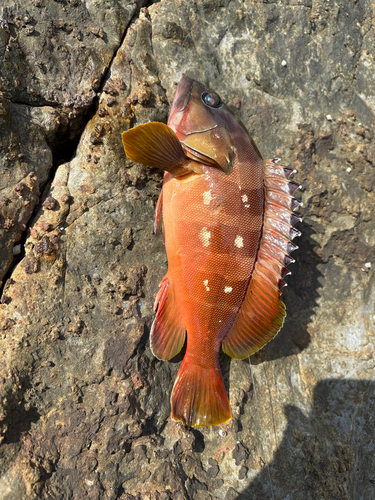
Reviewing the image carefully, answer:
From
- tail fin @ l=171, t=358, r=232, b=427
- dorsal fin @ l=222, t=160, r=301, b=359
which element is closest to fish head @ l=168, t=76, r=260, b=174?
dorsal fin @ l=222, t=160, r=301, b=359

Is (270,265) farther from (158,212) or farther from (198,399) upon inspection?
(198,399)

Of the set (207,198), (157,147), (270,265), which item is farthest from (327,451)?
(157,147)

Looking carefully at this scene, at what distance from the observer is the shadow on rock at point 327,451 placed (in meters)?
2.52

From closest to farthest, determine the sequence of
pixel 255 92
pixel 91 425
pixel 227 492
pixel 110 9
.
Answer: pixel 91 425 < pixel 227 492 < pixel 110 9 < pixel 255 92

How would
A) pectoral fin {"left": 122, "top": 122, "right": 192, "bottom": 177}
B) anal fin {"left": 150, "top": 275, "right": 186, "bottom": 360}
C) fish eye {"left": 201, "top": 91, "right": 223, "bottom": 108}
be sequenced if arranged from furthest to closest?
anal fin {"left": 150, "top": 275, "right": 186, "bottom": 360} < fish eye {"left": 201, "top": 91, "right": 223, "bottom": 108} < pectoral fin {"left": 122, "top": 122, "right": 192, "bottom": 177}

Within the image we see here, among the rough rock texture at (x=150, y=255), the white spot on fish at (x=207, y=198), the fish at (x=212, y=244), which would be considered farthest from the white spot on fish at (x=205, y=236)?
the rough rock texture at (x=150, y=255)

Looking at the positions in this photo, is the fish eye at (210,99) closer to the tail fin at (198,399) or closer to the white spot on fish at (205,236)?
the white spot on fish at (205,236)

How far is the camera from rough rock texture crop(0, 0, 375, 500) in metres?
2.29

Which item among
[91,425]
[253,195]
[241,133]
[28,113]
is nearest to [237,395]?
[91,425]

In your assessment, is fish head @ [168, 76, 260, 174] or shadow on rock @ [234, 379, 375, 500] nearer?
fish head @ [168, 76, 260, 174]

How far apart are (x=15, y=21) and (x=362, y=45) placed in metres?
2.79

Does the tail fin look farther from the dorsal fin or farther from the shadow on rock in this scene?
the shadow on rock

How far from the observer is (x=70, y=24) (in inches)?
99.0

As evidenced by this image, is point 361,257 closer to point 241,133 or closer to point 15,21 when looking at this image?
point 241,133
